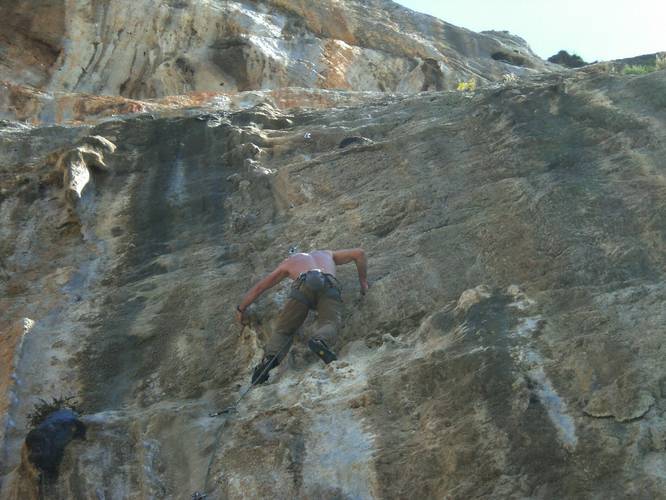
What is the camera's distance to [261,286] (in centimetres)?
934

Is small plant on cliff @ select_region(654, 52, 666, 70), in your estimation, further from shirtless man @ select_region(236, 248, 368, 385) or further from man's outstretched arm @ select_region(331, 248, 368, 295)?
shirtless man @ select_region(236, 248, 368, 385)

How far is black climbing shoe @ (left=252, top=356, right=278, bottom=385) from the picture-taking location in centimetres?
840

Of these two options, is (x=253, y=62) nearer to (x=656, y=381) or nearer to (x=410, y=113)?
(x=410, y=113)

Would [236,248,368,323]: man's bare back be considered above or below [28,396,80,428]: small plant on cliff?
above

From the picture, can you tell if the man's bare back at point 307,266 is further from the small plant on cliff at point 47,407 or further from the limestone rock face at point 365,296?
the small plant on cliff at point 47,407

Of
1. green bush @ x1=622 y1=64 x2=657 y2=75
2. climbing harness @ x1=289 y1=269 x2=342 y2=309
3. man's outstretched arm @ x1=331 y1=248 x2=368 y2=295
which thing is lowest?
climbing harness @ x1=289 y1=269 x2=342 y2=309

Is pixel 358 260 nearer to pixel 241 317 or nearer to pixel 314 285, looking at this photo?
pixel 314 285

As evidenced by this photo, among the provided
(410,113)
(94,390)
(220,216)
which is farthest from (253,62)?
(94,390)

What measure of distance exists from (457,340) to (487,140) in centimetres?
363

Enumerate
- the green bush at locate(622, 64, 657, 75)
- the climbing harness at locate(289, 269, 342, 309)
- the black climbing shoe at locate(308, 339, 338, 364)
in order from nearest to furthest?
the black climbing shoe at locate(308, 339, 338, 364) → the climbing harness at locate(289, 269, 342, 309) → the green bush at locate(622, 64, 657, 75)

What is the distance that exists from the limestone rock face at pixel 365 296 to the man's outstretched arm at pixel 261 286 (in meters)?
0.13

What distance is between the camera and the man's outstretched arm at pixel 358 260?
9234mm

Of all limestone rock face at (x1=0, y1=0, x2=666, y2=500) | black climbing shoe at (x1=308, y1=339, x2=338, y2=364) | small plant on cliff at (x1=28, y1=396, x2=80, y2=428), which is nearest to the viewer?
limestone rock face at (x1=0, y1=0, x2=666, y2=500)

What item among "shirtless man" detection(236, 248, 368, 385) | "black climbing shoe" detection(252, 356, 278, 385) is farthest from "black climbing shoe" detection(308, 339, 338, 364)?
"black climbing shoe" detection(252, 356, 278, 385)
